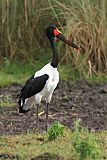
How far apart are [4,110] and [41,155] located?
312cm

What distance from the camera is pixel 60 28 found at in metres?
12.5

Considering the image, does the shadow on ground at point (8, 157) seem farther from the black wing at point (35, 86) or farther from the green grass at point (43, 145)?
the black wing at point (35, 86)

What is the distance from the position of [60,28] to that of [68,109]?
3.42m

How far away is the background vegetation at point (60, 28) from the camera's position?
1212 cm

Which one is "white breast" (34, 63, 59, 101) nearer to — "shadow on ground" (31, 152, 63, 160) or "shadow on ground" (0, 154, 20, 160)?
"shadow on ground" (0, 154, 20, 160)

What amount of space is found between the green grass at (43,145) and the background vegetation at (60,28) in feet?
15.2

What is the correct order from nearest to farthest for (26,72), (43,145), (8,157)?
(8,157), (43,145), (26,72)

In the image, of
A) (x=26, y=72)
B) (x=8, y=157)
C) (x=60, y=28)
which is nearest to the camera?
(x=8, y=157)

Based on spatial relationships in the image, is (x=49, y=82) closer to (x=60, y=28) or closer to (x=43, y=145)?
(x=43, y=145)

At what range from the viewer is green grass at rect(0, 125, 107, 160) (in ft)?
20.8

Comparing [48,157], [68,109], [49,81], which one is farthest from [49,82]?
[48,157]

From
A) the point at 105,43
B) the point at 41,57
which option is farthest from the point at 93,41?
the point at 41,57

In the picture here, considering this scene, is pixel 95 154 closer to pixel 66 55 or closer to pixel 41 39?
pixel 66 55

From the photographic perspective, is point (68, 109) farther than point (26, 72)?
No
